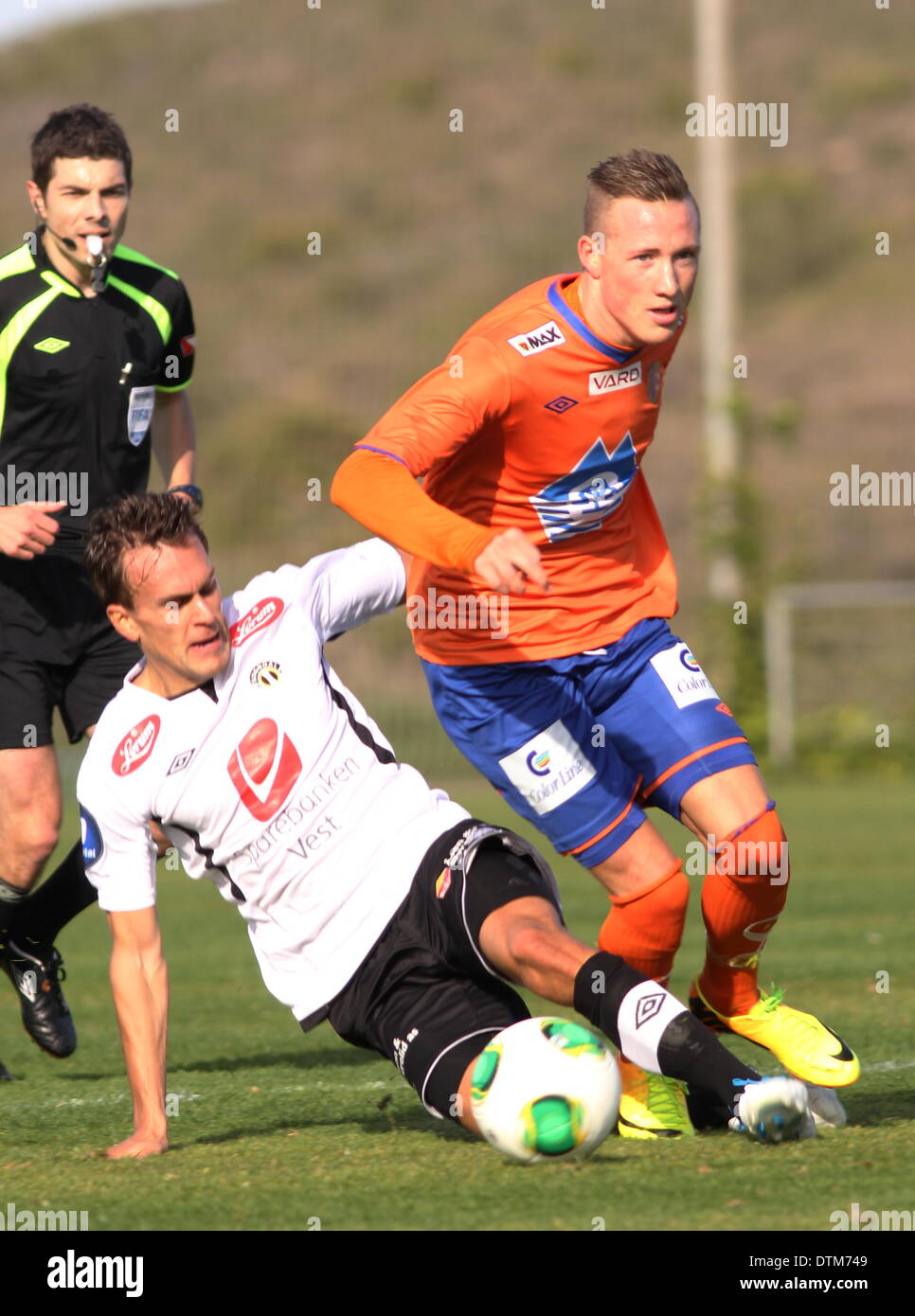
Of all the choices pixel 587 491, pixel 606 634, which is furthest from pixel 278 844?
pixel 587 491

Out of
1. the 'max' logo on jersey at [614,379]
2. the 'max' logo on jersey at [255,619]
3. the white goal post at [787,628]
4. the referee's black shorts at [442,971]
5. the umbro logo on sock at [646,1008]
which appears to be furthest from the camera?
the white goal post at [787,628]

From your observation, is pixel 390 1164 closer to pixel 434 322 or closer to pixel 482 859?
pixel 482 859

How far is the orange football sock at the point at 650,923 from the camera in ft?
16.8

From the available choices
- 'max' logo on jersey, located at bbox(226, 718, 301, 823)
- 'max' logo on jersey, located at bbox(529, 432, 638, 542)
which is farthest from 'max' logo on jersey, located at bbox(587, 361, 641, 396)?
'max' logo on jersey, located at bbox(226, 718, 301, 823)

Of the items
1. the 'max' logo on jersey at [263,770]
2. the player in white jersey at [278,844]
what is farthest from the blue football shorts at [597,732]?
the 'max' logo on jersey at [263,770]

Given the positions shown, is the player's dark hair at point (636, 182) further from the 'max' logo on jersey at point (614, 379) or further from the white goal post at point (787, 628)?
the white goal post at point (787, 628)

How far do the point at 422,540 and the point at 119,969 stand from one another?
1228 millimetres

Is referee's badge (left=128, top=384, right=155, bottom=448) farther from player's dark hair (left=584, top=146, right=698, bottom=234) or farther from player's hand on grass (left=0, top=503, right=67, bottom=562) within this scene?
player's dark hair (left=584, top=146, right=698, bottom=234)

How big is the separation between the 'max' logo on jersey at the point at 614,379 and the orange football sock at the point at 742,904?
1144 millimetres

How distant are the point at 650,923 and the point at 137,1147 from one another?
4.68 ft

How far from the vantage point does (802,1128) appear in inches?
174

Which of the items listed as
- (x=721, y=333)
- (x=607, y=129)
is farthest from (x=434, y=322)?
(x=721, y=333)

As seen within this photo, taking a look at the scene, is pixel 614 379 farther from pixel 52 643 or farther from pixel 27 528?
pixel 52 643

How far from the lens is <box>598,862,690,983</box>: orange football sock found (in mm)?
5105
